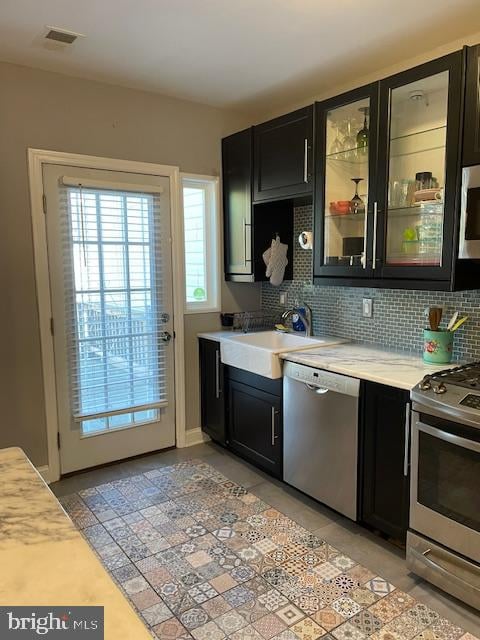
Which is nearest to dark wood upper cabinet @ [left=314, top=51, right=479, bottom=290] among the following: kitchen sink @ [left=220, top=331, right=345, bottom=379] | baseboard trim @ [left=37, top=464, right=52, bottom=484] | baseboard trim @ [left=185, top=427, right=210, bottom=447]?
kitchen sink @ [left=220, top=331, right=345, bottom=379]

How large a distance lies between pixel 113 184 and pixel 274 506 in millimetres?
2380

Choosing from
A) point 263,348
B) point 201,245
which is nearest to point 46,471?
point 263,348

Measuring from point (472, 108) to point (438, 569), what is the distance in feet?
6.82

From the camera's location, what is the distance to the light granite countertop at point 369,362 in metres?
2.26

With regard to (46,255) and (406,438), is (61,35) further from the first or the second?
(406,438)

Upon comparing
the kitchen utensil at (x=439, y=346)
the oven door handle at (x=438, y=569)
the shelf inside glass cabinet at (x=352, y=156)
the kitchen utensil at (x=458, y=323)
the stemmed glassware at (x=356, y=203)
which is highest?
the shelf inside glass cabinet at (x=352, y=156)

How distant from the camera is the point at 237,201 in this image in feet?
11.8

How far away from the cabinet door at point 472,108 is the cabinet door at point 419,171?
0.04 meters

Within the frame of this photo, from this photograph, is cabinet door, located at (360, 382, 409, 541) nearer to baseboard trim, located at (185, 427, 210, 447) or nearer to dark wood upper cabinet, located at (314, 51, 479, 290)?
dark wood upper cabinet, located at (314, 51, 479, 290)

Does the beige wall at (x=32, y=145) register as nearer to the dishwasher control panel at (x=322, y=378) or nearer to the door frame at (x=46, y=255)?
the door frame at (x=46, y=255)

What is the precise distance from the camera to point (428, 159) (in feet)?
7.90

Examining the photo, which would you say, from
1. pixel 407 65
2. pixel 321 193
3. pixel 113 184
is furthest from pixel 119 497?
pixel 407 65

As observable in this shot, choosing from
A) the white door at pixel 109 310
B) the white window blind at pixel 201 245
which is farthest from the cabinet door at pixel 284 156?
the white door at pixel 109 310

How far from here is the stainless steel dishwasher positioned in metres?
2.45
